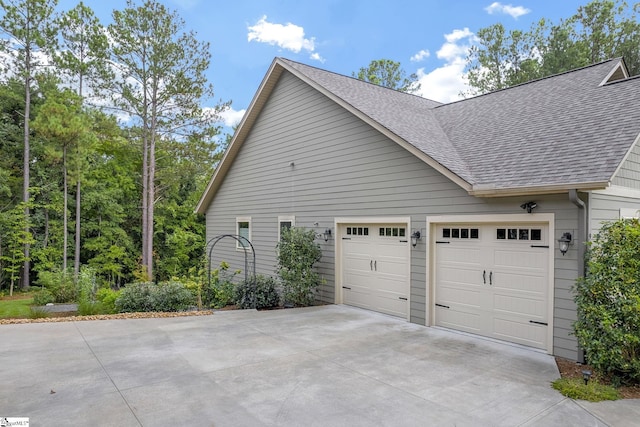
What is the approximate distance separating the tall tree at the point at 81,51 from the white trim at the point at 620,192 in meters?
18.7

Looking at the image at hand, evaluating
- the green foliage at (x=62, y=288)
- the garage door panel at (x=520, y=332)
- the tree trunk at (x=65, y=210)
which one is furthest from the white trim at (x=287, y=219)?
the tree trunk at (x=65, y=210)

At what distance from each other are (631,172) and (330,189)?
562cm

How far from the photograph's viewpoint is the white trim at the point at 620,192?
17.3ft

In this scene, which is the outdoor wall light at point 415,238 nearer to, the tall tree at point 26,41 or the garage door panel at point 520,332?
the garage door panel at point 520,332

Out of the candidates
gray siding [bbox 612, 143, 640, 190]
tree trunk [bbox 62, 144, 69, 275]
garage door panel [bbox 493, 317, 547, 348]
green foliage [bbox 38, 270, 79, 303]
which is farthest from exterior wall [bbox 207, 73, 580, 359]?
tree trunk [bbox 62, 144, 69, 275]

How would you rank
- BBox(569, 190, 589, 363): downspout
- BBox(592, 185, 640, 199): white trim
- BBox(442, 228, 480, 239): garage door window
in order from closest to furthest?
BBox(569, 190, 589, 363): downspout, BBox(592, 185, 640, 199): white trim, BBox(442, 228, 480, 239): garage door window

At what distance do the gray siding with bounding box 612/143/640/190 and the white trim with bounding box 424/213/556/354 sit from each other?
44.4 inches

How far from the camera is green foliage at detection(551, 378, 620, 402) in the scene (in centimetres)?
399

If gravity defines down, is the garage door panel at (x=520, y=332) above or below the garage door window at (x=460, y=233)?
below

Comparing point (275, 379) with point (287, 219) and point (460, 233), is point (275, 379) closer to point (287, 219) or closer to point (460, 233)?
point (460, 233)

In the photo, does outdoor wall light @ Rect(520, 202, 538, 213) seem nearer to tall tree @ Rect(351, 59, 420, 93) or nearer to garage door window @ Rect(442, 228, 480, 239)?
garage door window @ Rect(442, 228, 480, 239)

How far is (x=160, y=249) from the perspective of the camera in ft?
73.8

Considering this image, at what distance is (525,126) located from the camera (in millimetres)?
7297

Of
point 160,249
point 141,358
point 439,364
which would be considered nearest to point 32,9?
point 160,249
